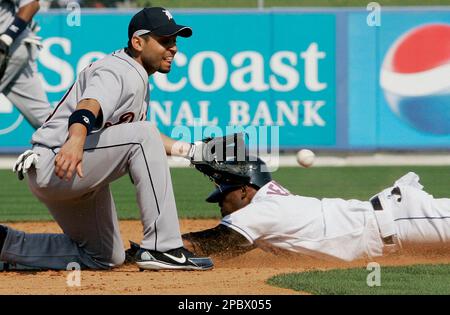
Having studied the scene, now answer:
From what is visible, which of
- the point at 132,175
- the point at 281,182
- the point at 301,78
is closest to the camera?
the point at 132,175

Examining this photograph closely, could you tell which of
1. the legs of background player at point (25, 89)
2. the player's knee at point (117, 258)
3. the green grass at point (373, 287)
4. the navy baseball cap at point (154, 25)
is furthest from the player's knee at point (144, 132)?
the legs of background player at point (25, 89)

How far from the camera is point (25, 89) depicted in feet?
31.0

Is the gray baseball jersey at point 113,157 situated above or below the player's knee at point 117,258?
above

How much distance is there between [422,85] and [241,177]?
8241mm

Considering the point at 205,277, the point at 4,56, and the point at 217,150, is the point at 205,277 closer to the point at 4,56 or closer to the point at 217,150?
the point at 217,150

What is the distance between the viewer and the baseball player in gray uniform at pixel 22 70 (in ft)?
30.9

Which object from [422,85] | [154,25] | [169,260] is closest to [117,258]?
[169,260]

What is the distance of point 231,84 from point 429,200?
8.21 meters

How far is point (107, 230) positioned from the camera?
5.48m

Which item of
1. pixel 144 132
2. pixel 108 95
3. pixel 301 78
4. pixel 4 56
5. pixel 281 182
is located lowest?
pixel 281 182

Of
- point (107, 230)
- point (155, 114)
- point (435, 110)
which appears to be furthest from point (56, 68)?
point (107, 230)

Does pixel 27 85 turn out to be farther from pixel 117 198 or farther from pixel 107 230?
pixel 107 230

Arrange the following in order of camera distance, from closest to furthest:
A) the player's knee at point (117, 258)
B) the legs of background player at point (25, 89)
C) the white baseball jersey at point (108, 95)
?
the white baseball jersey at point (108, 95) < the player's knee at point (117, 258) < the legs of background player at point (25, 89)

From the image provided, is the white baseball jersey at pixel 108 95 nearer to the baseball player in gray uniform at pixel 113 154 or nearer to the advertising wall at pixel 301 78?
the baseball player in gray uniform at pixel 113 154
